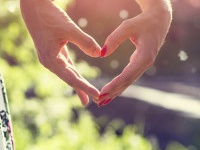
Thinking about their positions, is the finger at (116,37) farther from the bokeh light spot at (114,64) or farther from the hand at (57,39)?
the bokeh light spot at (114,64)

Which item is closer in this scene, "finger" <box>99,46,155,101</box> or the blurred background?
"finger" <box>99,46,155,101</box>

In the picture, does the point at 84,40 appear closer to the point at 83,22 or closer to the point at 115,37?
the point at 115,37

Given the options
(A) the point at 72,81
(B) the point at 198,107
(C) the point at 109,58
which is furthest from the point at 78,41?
(C) the point at 109,58

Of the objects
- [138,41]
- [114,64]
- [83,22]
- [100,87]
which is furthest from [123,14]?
[138,41]

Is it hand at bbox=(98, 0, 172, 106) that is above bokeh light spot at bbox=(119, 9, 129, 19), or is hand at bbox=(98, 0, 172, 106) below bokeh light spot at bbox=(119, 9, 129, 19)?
above

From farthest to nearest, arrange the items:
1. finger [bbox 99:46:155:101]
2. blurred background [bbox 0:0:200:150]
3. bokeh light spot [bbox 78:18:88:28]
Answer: bokeh light spot [bbox 78:18:88:28] < blurred background [bbox 0:0:200:150] < finger [bbox 99:46:155:101]

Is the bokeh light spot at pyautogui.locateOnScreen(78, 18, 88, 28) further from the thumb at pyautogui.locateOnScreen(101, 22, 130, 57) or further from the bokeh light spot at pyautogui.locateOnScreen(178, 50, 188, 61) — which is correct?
the thumb at pyautogui.locateOnScreen(101, 22, 130, 57)

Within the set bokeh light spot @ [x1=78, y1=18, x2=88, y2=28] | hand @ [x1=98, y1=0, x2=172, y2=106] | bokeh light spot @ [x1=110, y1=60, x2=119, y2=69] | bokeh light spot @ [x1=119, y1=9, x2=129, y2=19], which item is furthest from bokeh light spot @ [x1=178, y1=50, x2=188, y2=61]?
hand @ [x1=98, y1=0, x2=172, y2=106]

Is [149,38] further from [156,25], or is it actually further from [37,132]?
[37,132]
